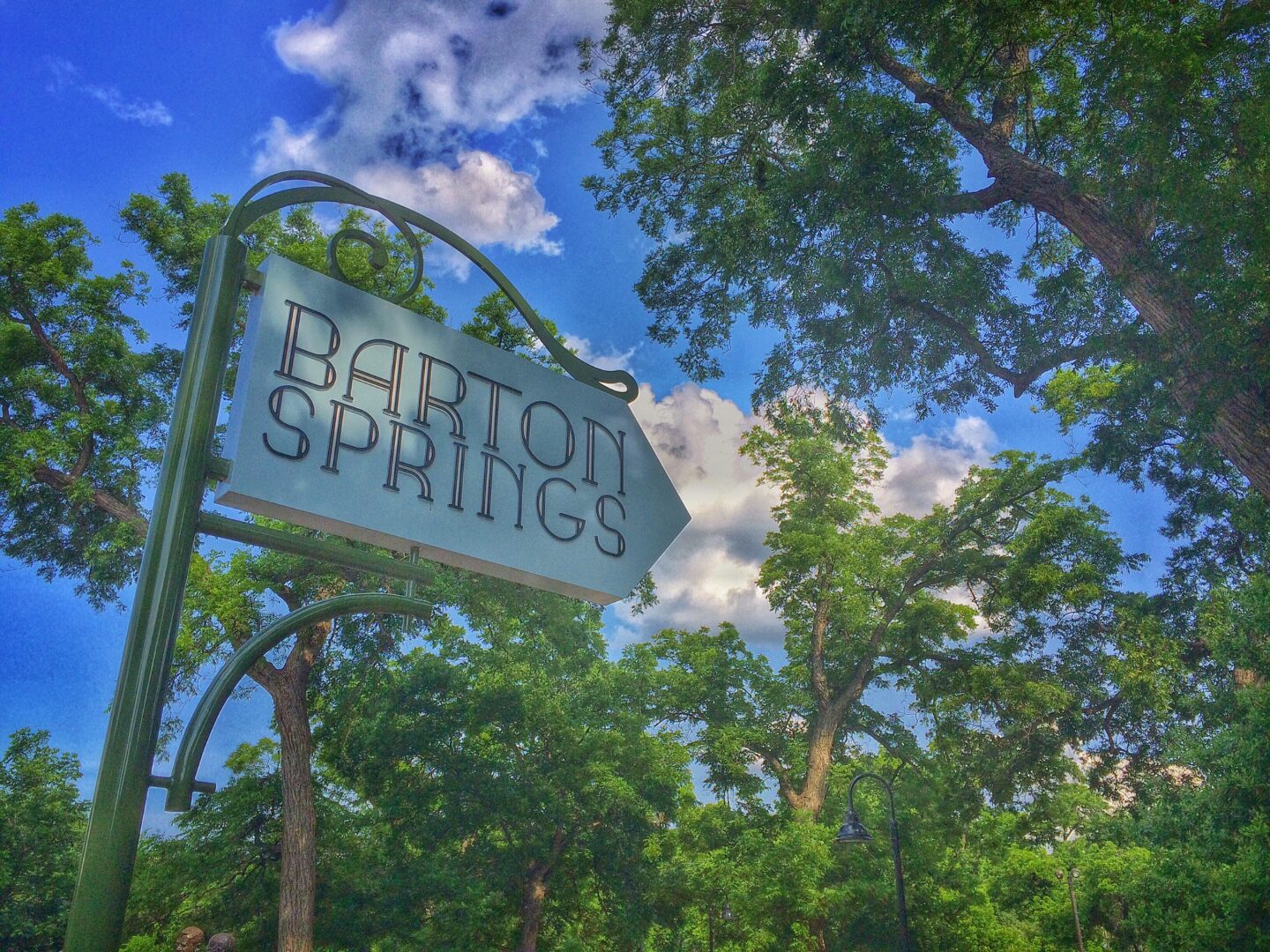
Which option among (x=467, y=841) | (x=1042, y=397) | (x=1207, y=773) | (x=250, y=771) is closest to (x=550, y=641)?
(x=467, y=841)

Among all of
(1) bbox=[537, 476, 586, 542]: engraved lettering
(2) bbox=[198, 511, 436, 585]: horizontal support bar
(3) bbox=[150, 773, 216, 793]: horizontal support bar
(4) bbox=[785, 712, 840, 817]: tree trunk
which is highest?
(4) bbox=[785, 712, 840, 817]: tree trunk

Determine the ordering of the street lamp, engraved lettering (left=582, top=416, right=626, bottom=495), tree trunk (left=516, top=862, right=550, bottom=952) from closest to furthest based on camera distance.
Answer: engraved lettering (left=582, top=416, right=626, bottom=495) → tree trunk (left=516, top=862, right=550, bottom=952) → the street lamp

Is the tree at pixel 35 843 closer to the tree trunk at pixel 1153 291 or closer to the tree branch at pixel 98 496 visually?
the tree branch at pixel 98 496

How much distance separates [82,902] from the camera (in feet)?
6.12

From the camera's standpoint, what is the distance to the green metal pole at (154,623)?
6.22ft

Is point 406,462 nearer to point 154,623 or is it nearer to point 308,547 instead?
point 308,547

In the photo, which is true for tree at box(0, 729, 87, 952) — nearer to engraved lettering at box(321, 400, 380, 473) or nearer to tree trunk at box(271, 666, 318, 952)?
tree trunk at box(271, 666, 318, 952)

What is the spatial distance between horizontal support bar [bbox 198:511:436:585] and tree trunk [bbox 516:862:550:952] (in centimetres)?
1613

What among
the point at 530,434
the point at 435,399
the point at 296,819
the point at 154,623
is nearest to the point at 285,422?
the point at 435,399

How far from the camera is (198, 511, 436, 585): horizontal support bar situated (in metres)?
Result: 2.34

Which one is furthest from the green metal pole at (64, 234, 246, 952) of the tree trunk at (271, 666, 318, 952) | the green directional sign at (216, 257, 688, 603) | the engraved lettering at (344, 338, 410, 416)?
the tree trunk at (271, 666, 318, 952)

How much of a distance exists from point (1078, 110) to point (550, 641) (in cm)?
1104

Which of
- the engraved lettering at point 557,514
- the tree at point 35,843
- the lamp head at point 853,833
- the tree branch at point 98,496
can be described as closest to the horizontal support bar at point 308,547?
the engraved lettering at point 557,514

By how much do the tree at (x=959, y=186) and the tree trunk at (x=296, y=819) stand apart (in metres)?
9.44
